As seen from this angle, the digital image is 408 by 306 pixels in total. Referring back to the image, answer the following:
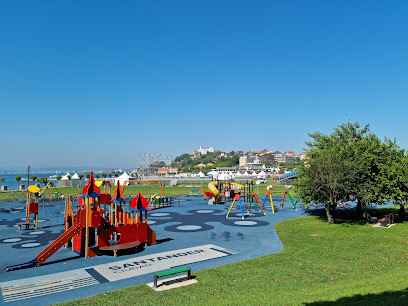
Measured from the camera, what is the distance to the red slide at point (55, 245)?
15644mm

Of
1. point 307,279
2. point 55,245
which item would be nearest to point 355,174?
point 307,279

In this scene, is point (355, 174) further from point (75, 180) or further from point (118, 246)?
point (75, 180)

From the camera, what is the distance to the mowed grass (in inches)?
408

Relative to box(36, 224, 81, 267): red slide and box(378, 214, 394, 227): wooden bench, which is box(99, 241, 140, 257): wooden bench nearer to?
box(36, 224, 81, 267): red slide

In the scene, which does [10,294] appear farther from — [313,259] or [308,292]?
[313,259]

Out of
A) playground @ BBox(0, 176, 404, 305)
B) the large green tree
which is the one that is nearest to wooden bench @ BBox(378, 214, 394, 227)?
the large green tree

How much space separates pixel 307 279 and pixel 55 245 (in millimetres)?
12847

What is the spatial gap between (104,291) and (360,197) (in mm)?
21457

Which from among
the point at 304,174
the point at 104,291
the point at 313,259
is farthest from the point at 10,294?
the point at 304,174

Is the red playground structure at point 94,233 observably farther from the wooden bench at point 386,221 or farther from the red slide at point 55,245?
the wooden bench at point 386,221

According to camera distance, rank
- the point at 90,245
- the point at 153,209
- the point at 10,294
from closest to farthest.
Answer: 1. the point at 10,294
2. the point at 90,245
3. the point at 153,209

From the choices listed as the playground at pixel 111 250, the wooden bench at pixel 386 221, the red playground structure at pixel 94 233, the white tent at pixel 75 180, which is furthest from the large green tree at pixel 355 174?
the white tent at pixel 75 180

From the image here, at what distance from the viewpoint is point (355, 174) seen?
82.5 feet

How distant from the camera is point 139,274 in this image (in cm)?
1416
